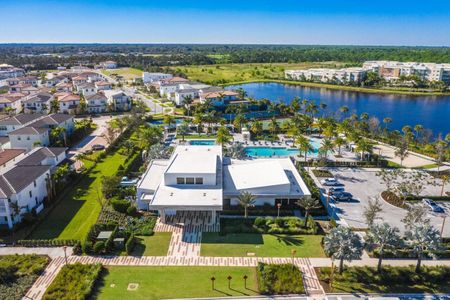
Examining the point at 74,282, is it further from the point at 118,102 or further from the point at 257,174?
the point at 118,102

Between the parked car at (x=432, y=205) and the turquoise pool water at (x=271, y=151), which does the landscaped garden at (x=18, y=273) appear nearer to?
the turquoise pool water at (x=271, y=151)

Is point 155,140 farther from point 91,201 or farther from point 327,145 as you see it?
point 327,145

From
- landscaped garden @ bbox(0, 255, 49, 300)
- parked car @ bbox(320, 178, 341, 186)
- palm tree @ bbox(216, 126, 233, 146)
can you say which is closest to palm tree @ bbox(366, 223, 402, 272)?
parked car @ bbox(320, 178, 341, 186)

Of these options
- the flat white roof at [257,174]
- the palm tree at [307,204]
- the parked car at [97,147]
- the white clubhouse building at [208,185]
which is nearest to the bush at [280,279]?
the palm tree at [307,204]

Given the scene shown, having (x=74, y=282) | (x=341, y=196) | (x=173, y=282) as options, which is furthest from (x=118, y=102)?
(x=173, y=282)

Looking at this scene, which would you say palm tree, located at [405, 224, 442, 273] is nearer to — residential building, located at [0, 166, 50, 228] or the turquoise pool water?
the turquoise pool water

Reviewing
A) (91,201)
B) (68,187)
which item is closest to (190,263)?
(91,201)

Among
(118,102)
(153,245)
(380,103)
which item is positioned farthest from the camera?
(380,103)
